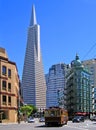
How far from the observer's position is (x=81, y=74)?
151 m

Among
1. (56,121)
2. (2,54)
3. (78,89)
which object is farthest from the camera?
(78,89)

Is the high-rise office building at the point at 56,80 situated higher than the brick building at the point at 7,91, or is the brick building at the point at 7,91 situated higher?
the high-rise office building at the point at 56,80

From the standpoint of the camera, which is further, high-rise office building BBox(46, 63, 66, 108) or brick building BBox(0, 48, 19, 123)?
high-rise office building BBox(46, 63, 66, 108)

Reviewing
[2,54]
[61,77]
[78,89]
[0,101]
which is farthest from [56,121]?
[61,77]

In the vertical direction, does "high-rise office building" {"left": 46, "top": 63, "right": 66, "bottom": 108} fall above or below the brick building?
above

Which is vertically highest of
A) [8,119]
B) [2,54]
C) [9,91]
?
[2,54]

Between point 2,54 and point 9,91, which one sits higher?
point 2,54

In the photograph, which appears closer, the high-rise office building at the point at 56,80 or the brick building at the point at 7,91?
the brick building at the point at 7,91

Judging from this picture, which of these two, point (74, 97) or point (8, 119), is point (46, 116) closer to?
point (8, 119)

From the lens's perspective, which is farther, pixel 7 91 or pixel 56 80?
pixel 56 80

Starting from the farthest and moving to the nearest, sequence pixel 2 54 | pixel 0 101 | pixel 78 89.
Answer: pixel 78 89, pixel 2 54, pixel 0 101

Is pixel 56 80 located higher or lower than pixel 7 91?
higher

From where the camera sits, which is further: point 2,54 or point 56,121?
point 2,54

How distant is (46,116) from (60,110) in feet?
6.98
